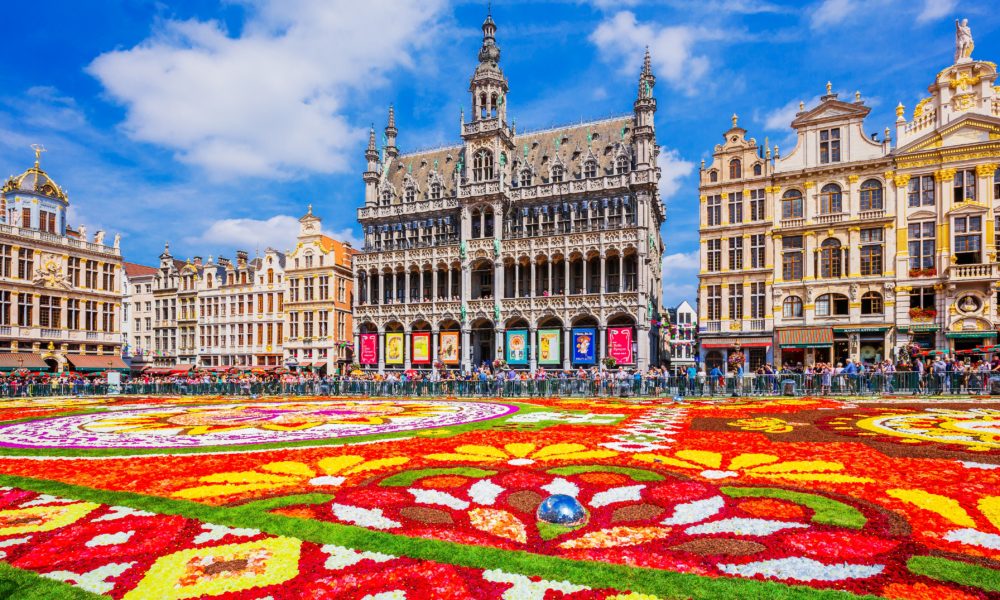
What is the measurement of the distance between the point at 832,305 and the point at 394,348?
31832 mm

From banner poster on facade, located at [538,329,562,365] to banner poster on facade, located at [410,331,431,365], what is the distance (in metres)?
9.44

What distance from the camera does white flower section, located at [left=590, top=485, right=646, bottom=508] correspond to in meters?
7.16

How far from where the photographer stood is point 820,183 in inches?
1435

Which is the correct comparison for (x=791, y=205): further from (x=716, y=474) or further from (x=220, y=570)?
(x=220, y=570)

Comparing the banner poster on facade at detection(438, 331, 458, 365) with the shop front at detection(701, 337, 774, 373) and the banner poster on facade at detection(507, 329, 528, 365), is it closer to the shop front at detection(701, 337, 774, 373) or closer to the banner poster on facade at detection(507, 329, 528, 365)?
the banner poster on facade at detection(507, 329, 528, 365)

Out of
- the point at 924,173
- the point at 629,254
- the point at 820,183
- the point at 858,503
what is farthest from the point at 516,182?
the point at 858,503

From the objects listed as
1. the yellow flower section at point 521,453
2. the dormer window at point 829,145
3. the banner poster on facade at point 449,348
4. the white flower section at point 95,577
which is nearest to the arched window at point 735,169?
the dormer window at point 829,145

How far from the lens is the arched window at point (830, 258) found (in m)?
35.9

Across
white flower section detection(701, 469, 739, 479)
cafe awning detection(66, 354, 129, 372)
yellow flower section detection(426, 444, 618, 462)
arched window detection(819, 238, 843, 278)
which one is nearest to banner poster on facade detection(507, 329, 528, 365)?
arched window detection(819, 238, 843, 278)

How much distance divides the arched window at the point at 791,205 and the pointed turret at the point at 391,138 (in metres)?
34.5

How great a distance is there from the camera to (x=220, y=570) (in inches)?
204

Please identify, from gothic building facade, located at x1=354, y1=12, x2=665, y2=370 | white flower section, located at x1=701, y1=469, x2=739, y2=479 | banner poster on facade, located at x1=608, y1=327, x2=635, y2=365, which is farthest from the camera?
gothic building facade, located at x1=354, y1=12, x2=665, y2=370

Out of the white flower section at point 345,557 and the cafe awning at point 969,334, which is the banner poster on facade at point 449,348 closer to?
the cafe awning at point 969,334

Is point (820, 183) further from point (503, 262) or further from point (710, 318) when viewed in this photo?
point (503, 262)
